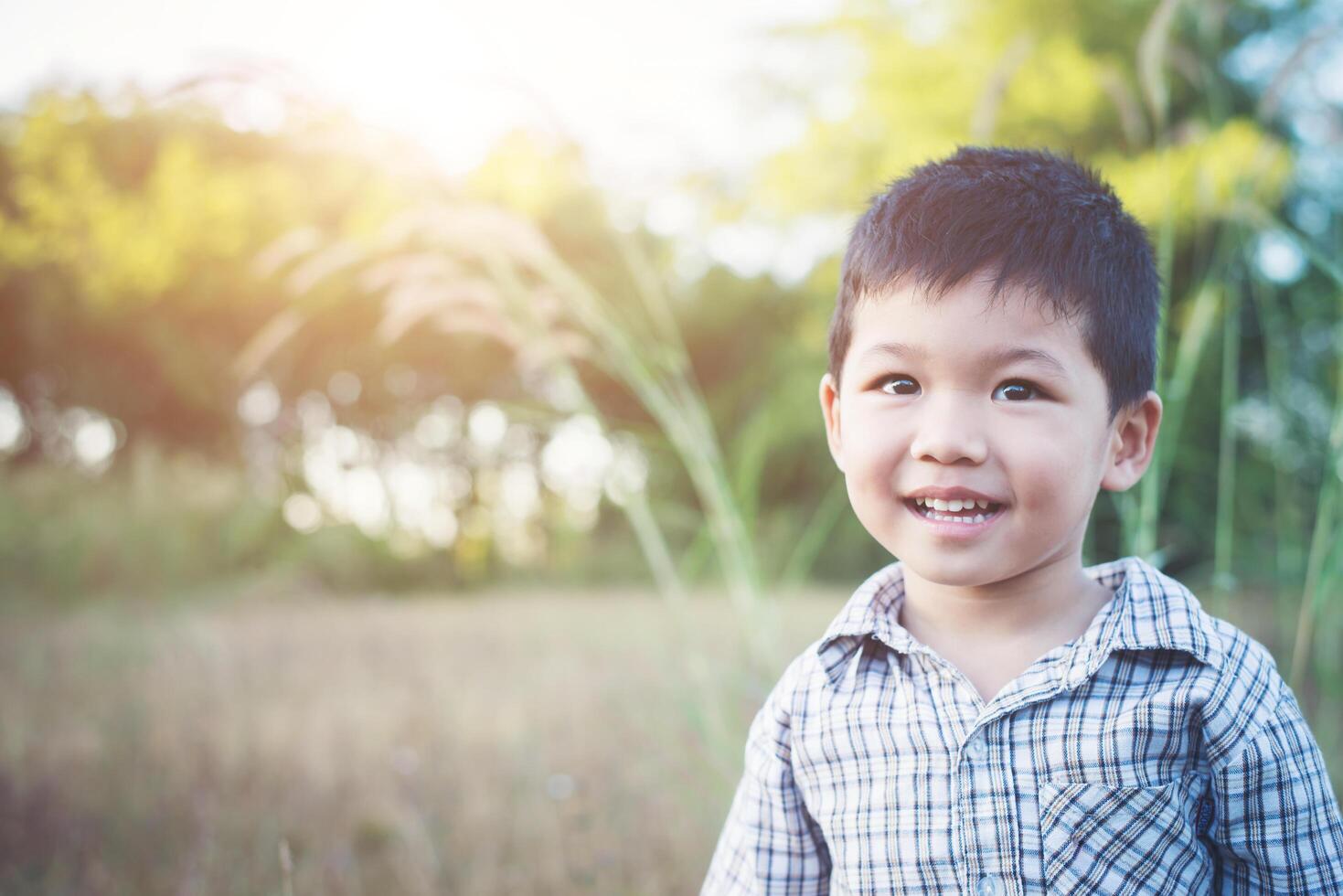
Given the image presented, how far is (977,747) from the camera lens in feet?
2.97

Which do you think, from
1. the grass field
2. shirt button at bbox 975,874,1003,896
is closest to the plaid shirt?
shirt button at bbox 975,874,1003,896

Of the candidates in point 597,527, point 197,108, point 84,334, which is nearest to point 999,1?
point 597,527

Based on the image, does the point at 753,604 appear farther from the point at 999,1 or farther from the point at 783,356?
the point at 783,356

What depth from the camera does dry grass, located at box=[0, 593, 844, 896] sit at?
6.02ft

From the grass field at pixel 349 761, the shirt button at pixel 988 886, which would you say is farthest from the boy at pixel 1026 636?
the grass field at pixel 349 761

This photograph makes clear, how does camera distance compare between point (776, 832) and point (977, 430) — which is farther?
point (776, 832)

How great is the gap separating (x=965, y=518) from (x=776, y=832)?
40cm

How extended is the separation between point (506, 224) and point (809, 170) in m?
7.34

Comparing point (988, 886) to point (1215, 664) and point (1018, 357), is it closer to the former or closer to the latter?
point (1215, 664)

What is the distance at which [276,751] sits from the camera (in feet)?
8.26

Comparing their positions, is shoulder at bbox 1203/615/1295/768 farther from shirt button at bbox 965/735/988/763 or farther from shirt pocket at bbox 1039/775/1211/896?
shirt button at bbox 965/735/988/763

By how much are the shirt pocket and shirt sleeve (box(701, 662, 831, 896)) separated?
0.25m

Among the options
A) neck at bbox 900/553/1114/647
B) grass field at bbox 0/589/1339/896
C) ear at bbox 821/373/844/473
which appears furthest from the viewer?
Answer: grass field at bbox 0/589/1339/896

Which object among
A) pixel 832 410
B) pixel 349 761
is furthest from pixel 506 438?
pixel 832 410
